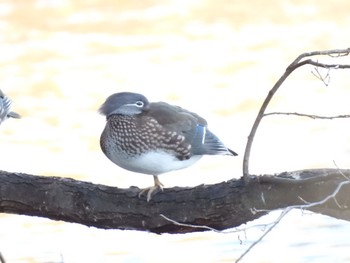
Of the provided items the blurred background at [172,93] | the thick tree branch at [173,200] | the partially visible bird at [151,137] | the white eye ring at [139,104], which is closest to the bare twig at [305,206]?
the thick tree branch at [173,200]

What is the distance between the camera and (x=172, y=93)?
5.36 m

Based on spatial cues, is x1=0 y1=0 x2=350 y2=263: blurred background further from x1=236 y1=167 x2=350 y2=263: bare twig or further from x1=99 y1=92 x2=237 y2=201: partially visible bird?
x1=236 y1=167 x2=350 y2=263: bare twig

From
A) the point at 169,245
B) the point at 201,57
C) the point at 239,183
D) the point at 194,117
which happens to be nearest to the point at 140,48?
the point at 201,57

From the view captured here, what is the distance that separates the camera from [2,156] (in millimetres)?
4645

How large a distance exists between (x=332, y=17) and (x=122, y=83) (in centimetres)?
136

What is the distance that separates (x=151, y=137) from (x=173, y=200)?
26 cm

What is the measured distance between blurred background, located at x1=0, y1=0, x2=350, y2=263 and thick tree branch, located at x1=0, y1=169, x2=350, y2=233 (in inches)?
41.5

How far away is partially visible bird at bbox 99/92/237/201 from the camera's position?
2627 mm

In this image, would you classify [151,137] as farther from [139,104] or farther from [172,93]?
[172,93]

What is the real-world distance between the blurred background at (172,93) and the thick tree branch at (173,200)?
1.05m

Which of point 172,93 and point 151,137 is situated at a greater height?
point 172,93

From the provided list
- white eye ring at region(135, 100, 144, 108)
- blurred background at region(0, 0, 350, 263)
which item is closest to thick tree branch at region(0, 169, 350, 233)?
white eye ring at region(135, 100, 144, 108)

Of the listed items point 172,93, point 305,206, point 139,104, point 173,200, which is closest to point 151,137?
point 139,104

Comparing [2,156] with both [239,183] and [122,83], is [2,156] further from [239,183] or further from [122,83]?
[239,183]
